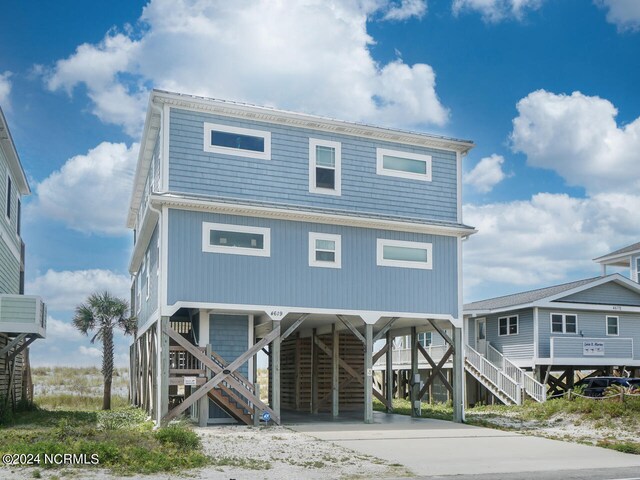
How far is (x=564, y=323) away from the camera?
113 feet

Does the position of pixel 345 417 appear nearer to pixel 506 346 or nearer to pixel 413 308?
→ pixel 413 308

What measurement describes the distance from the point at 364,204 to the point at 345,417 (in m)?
7.69

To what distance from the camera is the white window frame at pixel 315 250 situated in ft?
77.2

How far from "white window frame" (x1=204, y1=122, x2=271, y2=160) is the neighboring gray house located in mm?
15054

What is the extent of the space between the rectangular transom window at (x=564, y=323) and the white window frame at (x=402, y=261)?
1150 cm

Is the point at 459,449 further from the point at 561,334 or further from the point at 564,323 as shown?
the point at 564,323

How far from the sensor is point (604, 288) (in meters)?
35.9

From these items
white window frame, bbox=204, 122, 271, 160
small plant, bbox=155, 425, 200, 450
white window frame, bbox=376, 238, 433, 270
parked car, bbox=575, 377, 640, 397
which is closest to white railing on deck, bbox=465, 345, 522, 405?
parked car, bbox=575, 377, 640, 397

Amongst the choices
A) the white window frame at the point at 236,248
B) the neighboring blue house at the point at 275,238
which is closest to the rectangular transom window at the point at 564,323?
the neighboring blue house at the point at 275,238

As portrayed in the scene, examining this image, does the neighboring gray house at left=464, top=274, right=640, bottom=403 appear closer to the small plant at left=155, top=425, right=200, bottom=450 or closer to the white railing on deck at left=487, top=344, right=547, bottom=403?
the white railing on deck at left=487, top=344, right=547, bottom=403

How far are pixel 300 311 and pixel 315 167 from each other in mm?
4666

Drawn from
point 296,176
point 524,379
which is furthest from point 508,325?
point 296,176

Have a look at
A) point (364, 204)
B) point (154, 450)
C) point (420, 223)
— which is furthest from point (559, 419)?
point (154, 450)

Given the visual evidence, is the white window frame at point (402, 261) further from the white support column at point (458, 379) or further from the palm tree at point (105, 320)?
the palm tree at point (105, 320)
